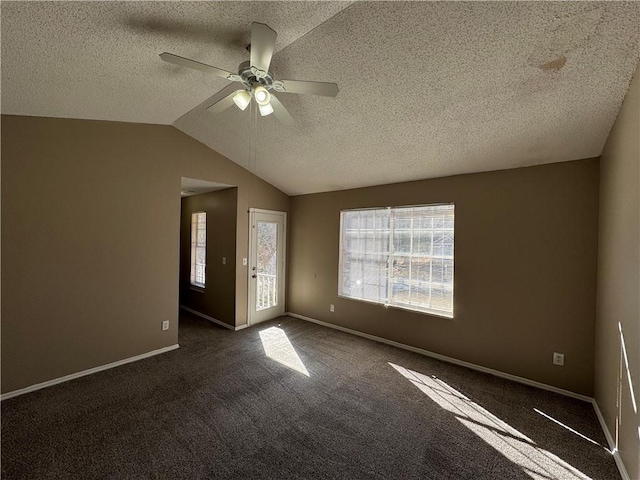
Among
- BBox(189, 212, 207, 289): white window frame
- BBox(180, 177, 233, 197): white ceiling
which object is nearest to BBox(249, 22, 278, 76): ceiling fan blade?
BBox(180, 177, 233, 197): white ceiling

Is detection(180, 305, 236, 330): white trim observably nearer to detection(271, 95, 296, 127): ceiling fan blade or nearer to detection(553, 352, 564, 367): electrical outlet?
detection(271, 95, 296, 127): ceiling fan blade

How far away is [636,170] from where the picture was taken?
1.70 meters

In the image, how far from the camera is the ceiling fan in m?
1.55

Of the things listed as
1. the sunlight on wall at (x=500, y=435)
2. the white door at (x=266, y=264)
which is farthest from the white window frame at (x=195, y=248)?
the sunlight on wall at (x=500, y=435)

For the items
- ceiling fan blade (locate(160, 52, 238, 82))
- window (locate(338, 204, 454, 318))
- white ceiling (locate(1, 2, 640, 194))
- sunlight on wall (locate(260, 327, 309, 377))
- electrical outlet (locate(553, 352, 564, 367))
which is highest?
white ceiling (locate(1, 2, 640, 194))

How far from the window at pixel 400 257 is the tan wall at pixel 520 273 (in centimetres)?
14

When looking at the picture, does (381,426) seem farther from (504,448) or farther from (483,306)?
(483,306)

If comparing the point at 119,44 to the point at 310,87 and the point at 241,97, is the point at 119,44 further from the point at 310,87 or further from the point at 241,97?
the point at 310,87

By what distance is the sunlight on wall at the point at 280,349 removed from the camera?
10.7ft

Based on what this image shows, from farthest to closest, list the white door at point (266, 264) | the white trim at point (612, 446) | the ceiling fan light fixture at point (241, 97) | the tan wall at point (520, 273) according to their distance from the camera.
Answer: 1. the white door at point (266, 264)
2. the tan wall at point (520, 273)
3. the ceiling fan light fixture at point (241, 97)
4. the white trim at point (612, 446)

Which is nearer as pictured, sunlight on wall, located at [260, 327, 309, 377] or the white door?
sunlight on wall, located at [260, 327, 309, 377]

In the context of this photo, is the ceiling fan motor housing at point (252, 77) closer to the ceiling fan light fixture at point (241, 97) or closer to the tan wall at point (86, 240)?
the ceiling fan light fixture at point (241, 97)

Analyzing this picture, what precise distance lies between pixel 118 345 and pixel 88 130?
2.43m

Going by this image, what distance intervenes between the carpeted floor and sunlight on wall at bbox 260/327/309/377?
0.04m
